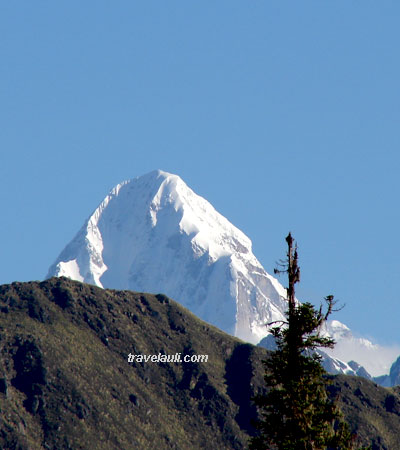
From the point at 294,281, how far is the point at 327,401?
24.7 feet

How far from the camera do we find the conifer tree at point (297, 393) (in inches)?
2731

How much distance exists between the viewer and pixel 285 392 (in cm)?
7062

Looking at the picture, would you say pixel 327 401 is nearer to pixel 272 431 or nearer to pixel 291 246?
pixel 272 431

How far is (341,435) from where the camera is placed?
69188 millimetres

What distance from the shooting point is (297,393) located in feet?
233

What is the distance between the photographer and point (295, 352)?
7231cm

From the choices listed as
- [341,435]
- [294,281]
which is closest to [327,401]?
[341,435]

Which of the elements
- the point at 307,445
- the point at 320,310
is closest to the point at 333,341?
the point at 320,310

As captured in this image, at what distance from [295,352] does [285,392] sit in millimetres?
2892

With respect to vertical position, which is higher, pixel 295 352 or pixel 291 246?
pixel 291 246

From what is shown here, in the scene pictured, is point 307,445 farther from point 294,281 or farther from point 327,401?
point 294,281

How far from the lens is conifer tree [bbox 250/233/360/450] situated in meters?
69.4

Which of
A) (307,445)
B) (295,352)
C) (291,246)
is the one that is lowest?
(307,445)

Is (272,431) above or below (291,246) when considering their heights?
below
